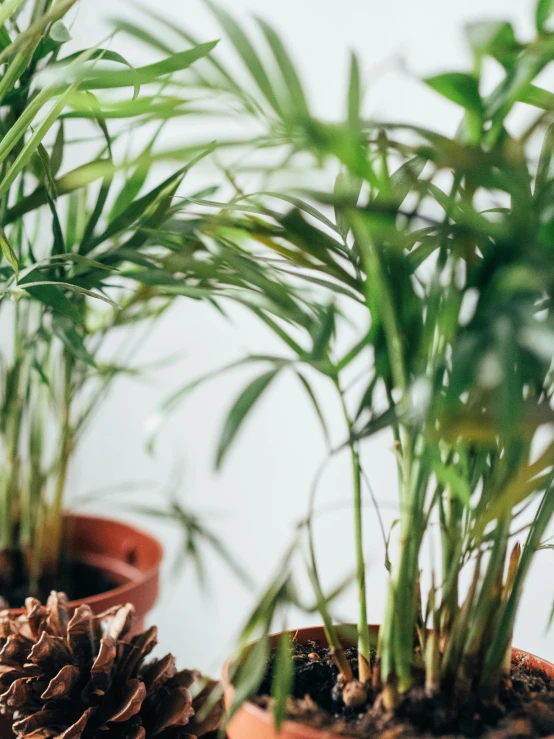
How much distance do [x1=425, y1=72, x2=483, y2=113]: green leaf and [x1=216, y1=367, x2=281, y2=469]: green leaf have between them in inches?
5.7

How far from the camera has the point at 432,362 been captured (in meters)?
0.37

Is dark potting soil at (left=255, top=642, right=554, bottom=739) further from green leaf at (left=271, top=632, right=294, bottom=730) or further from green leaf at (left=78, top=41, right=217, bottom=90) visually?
green leaf at (left=78, top=41, right=217, bottom=90)

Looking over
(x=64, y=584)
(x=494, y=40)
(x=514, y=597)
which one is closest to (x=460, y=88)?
(x=494, y=40)

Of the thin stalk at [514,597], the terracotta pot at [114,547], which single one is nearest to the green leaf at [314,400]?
the thin stalk at [514,597]

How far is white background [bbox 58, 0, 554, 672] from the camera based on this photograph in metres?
0.77

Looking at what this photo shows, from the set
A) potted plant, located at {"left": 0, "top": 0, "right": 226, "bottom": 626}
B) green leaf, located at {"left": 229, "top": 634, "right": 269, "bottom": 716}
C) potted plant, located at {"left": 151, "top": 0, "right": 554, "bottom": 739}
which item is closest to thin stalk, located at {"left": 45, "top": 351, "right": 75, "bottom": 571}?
potted plant, located at {"left": 0, "top": 0, "right": 226, "bottom": 626}

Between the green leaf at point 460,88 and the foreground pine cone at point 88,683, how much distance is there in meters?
0.39

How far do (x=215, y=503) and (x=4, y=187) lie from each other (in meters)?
0.69

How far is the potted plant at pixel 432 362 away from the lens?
284 mm

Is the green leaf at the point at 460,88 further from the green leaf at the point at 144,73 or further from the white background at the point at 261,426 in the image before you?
the white background at the point at 261,426

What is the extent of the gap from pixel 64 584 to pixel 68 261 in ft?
1.26

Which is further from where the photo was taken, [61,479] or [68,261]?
[61,479]

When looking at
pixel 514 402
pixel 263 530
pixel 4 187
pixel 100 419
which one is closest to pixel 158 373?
pixel 100 419

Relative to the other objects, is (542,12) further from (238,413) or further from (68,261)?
(68,261)
